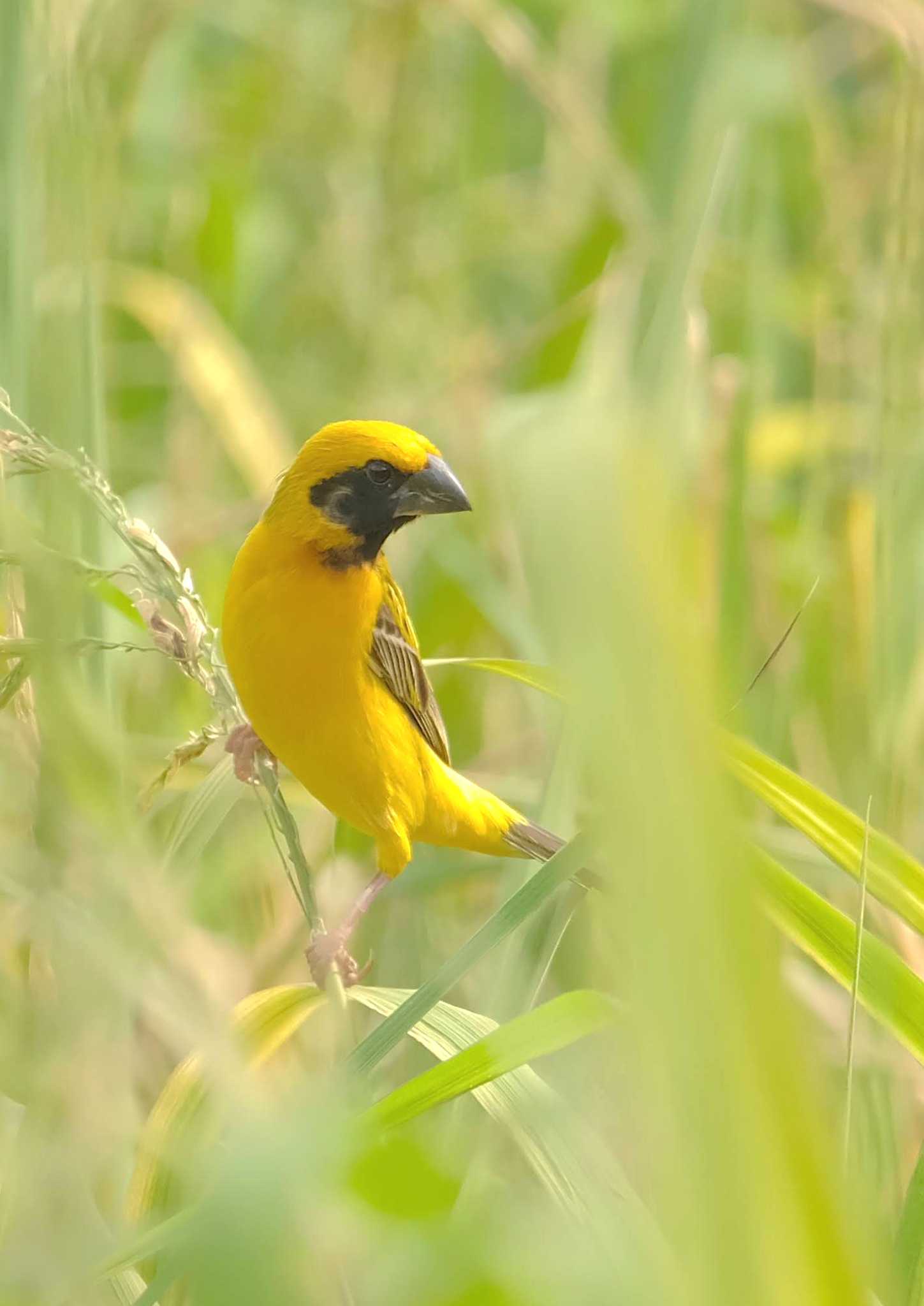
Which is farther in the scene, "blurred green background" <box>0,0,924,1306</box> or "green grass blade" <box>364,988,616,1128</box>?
"green grass blade" <box>364,988,616,1128</box>

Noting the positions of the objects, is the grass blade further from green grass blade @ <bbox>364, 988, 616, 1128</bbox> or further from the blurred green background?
green grass blade @ <bbox>364, 988, 616, 1128</bbox>

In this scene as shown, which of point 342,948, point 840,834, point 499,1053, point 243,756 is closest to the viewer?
point 499,1053

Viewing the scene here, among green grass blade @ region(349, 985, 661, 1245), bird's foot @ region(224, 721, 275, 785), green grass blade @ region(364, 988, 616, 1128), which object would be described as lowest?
green grass blade @ region(349, 985, 661, 1245)

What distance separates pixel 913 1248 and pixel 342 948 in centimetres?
110

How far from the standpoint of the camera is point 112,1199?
1771 millimetres

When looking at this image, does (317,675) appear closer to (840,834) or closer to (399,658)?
(399,658)

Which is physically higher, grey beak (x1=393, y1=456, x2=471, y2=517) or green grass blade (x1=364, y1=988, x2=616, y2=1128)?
grey beak (x1=393, y1=456, x2=471, y2=517)

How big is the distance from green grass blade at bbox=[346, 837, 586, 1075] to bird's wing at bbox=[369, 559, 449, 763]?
1.20 m

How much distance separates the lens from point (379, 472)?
2.44m

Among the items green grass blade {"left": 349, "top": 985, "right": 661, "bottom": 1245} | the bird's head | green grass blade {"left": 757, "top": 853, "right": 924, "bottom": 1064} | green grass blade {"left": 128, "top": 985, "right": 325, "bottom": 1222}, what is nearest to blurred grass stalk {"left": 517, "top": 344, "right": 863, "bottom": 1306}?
green grass blade {"left": 349, "top": 985, "right": 661, "bottom": 1245}

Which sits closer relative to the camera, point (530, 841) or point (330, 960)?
point (330, 960)

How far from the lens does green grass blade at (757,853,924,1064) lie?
1.35m

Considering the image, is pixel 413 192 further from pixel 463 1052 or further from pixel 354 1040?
pixel 463 1052

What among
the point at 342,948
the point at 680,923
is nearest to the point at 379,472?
the point at 342,948
